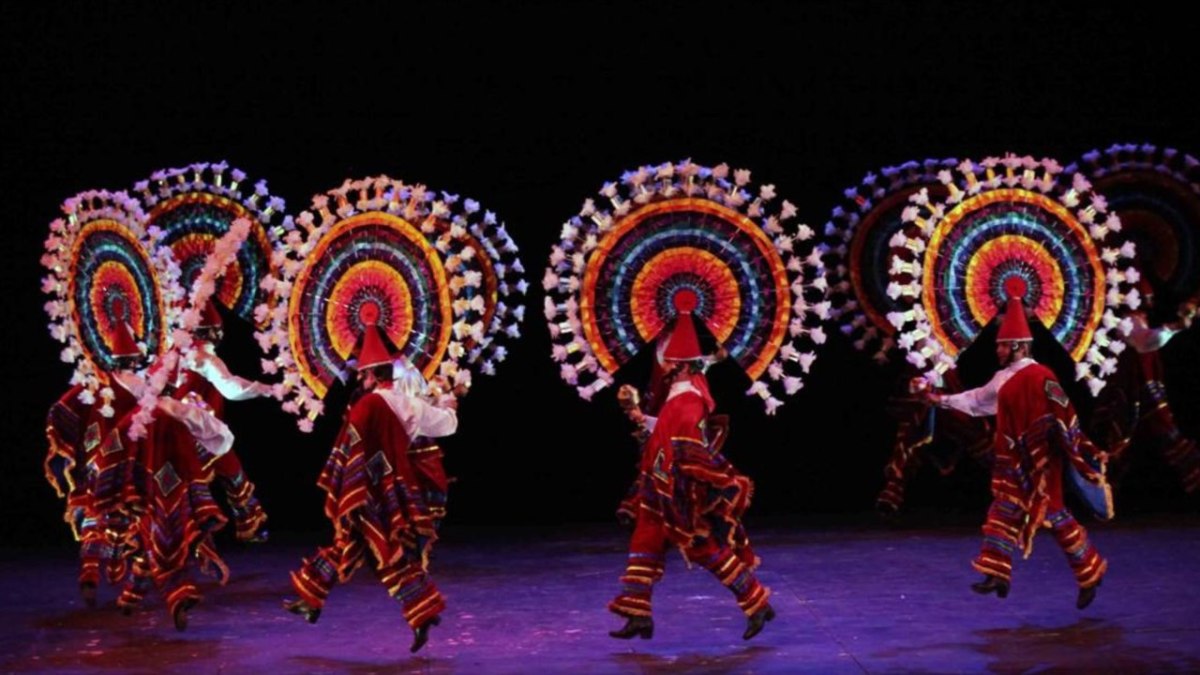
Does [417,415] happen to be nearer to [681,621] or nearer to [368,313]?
[368,313]

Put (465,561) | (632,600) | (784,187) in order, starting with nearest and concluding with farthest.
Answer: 1. (632,600)
2. (465,561)
3. (784,187)

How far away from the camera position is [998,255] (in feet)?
25.3

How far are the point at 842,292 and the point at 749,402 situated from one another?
3.78 feet

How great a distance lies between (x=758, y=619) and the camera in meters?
6.71

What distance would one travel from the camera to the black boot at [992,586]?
7.31m

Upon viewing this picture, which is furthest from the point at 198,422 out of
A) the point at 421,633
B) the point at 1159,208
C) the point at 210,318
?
the point at 1159,208

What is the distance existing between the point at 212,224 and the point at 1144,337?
5.81 m

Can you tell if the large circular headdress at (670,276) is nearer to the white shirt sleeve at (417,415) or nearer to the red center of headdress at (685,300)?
the red center of headdress at (685,300)

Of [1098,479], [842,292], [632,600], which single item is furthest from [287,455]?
[1098,479]

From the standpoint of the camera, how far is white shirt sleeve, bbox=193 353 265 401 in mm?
9173

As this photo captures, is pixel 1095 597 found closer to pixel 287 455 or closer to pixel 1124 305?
pixel 1124 305

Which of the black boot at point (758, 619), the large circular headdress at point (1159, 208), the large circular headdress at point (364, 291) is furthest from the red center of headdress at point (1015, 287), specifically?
the large circular headdress at point (364, 291)

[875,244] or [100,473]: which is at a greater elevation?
[875,244]

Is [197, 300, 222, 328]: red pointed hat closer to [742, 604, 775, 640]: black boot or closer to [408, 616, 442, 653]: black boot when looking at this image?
[408, 616, 442, 653]: black boot
